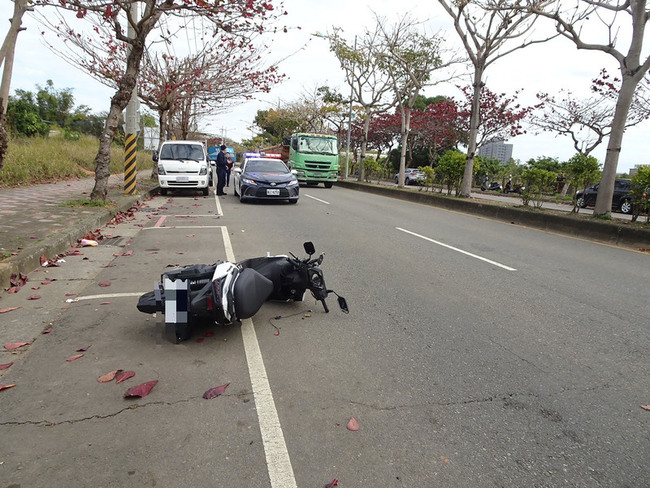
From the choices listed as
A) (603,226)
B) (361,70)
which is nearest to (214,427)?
(603,226)

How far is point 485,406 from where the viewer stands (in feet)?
9.68

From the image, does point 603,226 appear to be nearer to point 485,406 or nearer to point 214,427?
point 485,406

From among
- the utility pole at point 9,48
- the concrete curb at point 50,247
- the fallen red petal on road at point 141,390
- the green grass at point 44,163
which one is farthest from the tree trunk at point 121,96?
the fallen red petal on road at point 141,390

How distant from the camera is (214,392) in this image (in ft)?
9.82

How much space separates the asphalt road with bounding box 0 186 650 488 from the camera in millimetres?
2346

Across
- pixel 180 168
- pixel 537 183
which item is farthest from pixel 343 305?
pixel 180 168

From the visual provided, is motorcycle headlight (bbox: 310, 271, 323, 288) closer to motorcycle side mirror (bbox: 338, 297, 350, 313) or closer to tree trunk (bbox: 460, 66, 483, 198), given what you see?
motorcycle side mirror (bbox: 338, 297, 350, 313)

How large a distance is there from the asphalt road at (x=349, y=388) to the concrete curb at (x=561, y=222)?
14.3ft

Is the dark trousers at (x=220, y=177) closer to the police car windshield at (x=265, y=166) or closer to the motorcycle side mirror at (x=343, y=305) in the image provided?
the police car windshield at (x=265, y=166)

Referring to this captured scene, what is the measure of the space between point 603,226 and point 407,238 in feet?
16.3

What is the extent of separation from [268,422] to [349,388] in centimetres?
66

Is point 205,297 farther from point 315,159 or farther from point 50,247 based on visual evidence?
point 315,159

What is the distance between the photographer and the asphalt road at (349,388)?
2.35 m

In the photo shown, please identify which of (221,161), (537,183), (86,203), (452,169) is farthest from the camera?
(452,169)
